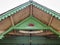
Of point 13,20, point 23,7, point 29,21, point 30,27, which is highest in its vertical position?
point 23,7

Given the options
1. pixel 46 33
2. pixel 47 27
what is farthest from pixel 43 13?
pixel 46 33

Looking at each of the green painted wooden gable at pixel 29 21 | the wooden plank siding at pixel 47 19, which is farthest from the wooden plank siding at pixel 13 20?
the wooden plank siding at pixel 47 19

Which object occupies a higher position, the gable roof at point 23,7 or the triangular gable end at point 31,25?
the gable roof at point 23,7

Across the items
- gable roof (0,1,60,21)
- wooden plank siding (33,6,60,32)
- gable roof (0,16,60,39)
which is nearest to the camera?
gable roof (0,1,60,21)

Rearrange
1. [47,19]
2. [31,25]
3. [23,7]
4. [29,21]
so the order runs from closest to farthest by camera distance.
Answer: [23,7] → [47,19] → [31,25] → [29,21]

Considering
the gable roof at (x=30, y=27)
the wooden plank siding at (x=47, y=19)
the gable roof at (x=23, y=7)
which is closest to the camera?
the gable roof at (x=23, y=7)

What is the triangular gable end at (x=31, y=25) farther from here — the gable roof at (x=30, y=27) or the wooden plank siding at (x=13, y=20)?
the wooden plank siding at (x=13, y=20)

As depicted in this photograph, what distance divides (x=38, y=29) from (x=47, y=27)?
42cm

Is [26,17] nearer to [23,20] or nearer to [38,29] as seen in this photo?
[23,20]

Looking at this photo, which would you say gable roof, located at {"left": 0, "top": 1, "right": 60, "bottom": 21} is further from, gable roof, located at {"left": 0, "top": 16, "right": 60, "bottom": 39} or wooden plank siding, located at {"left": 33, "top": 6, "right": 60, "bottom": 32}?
gable roof, located at {"left": 0, "top": 16, "right": 60, "bottom": 39}

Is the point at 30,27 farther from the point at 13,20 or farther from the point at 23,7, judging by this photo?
the point at 23,7

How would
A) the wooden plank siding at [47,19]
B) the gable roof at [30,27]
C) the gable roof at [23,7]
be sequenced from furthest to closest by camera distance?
the gable roof at [30,27]
the wooden plank siding at [47,19]
the gable roof at [23,7]

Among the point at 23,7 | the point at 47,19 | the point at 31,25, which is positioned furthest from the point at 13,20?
the point at 47,19

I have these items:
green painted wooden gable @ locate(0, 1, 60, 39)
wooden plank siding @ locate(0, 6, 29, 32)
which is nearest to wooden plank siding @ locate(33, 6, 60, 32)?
green painted wooden gable @ locate(0, 1, 60, 39)
